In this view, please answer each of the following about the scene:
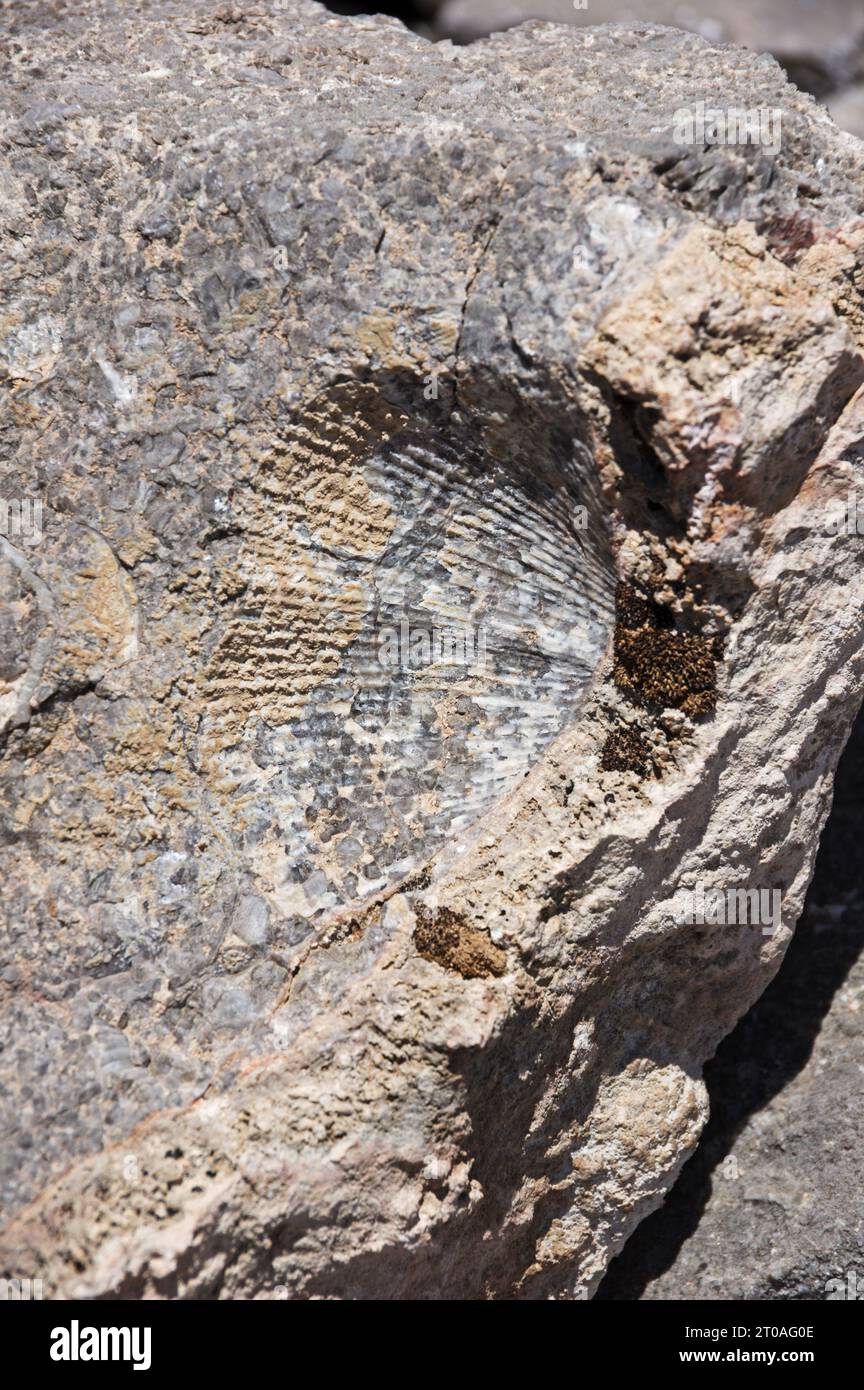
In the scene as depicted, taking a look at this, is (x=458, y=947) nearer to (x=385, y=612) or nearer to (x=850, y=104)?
(x=385, y=612)

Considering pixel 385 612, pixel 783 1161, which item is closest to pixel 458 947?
pixel 385 612

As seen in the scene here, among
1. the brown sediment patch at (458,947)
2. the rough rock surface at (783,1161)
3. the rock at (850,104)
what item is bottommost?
the rough rock surface at (783,1161)

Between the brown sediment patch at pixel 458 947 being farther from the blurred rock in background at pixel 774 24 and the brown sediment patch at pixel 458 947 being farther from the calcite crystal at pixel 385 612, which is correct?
the blurred rock in background at pixel 774 24

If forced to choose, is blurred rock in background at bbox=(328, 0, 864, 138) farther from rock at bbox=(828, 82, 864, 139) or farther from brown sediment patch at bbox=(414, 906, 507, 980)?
brown sediment patch at bbox=(414, 906, 507, 980)

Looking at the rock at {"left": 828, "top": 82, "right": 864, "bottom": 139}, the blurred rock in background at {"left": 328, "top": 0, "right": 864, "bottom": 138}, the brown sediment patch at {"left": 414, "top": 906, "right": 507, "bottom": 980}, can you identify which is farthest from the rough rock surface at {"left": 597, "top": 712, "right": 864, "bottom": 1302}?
the blurred rock in background at {"left": 328, "top": 0, "right": 864, "bottom": 138}

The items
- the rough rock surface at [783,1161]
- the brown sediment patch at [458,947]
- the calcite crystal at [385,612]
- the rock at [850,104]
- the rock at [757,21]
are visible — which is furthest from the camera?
the rock at [757,21]

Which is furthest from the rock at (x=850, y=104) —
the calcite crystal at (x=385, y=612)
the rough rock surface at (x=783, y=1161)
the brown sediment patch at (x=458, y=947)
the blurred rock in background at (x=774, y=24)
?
the brown sediment patch at (x=458, y=947)
